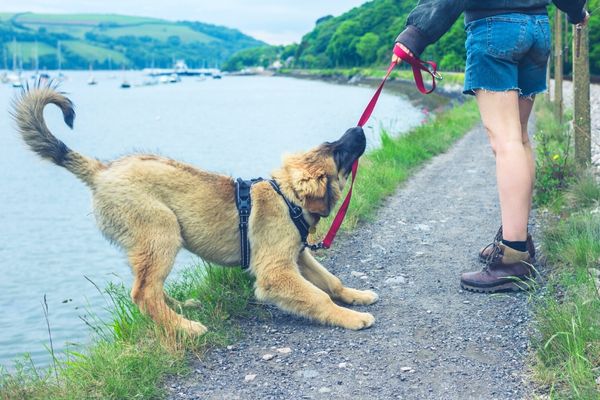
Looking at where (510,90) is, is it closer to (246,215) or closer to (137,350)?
(246,215)

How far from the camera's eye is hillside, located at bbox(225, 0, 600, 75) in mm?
67188

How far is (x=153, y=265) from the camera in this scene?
4.00 meters

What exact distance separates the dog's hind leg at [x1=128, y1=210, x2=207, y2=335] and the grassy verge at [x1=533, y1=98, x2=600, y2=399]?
1973 mm

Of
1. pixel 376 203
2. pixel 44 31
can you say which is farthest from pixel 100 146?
pixel 44 31

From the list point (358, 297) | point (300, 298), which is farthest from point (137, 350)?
point (358, 297)

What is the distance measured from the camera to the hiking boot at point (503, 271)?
4516 mm

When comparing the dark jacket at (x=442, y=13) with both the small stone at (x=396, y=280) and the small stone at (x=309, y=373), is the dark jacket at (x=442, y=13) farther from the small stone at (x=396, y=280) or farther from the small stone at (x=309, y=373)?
the small stone at (x=309, y=373)

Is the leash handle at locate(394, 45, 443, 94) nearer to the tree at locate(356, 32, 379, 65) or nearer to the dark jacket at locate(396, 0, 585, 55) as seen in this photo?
the dark jacket at locate(396, 0, 585, 55)

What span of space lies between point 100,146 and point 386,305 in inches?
885

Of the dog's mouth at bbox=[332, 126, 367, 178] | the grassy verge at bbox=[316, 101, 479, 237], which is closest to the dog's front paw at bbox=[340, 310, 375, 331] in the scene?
the dog's mouth at bbox=[332, 126, 367, 178]

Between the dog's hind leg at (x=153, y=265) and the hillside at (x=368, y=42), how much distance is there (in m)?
61.0

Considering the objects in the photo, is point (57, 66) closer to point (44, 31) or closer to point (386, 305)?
point (44, 31)

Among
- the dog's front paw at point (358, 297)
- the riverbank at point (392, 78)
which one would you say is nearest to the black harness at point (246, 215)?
the dog's front paw at point (358, 297)

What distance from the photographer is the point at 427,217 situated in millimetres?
7191
